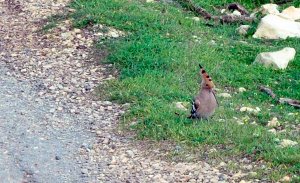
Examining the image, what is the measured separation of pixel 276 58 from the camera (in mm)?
9305

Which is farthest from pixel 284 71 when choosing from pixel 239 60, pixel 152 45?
pixel 152 45

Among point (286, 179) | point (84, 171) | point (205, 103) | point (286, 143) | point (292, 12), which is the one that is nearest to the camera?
point (286, 179)

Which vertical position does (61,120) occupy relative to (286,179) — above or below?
below

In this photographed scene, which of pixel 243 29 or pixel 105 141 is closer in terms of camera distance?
pixel 105 141

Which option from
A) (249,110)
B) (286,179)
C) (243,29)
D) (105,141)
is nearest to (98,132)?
(105,141)

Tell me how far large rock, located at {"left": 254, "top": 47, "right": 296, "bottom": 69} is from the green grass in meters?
0.09

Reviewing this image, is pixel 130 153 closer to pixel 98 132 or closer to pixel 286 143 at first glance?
pixel 98 132

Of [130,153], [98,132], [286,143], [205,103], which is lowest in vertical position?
[98,132]

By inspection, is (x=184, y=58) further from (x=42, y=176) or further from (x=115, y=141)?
(x=42, y=176)

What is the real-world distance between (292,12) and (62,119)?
15.2 ft

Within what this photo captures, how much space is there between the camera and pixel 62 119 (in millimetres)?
7633

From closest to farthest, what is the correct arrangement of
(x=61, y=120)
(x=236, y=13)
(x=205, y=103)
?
(x=205, y=103) → (x=61, y=120) → (x=236, y=13)

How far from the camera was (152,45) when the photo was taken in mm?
9406

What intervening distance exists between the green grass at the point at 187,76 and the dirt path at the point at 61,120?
10.0 inches
